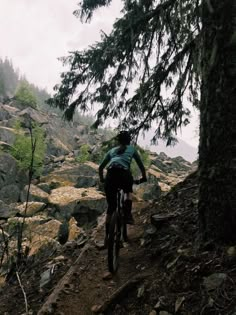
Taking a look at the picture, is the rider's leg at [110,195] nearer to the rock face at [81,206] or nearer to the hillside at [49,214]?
the hillside at [49,214]

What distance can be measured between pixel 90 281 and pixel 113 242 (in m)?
0.70

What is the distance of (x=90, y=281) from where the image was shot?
17.9 feet

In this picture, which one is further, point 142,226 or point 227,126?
point 142,226

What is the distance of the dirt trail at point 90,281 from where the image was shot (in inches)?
188

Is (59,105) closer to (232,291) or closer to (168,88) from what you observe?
(168,88)

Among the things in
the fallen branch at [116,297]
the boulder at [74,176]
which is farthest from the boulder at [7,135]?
the fallen branch at [116,297]

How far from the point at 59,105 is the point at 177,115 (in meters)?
2.88

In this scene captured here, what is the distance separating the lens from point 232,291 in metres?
3.41

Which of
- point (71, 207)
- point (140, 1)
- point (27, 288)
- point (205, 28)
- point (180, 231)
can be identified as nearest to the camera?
point (205, 28)

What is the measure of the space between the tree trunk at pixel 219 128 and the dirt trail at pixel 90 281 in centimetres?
126

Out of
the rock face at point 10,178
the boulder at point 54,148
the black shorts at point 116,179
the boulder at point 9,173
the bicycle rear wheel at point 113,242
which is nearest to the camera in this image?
the bicycle rear wheel at point 113,242

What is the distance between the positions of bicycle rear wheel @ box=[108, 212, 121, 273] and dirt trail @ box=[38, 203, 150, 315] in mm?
145

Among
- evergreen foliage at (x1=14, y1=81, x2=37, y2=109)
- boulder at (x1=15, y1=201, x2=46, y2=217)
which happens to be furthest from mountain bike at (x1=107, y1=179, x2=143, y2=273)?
evergreen foliage at (x1=14, y1=81, x2=37, y2=109)

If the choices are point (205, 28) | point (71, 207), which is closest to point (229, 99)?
point (205, 28)
